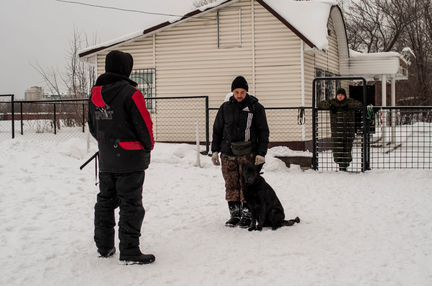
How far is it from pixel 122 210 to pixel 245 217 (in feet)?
6.64

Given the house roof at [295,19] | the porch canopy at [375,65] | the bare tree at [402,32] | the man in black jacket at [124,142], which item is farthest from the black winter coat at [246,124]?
the bare tree at [402,32]

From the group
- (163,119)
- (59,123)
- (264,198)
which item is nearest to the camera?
(264,198)

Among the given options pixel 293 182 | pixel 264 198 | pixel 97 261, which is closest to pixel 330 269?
pixel 264 198

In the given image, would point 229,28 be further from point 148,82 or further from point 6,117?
point 6,117

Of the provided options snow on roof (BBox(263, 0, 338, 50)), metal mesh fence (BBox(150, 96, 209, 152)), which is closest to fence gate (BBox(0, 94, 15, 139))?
metal mesh fence (BBox(150, 96, 209, 152))

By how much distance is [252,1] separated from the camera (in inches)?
607

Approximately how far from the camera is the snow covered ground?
451 cm

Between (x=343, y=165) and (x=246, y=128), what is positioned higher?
(x=246, y=128)

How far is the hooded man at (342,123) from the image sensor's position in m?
10.8

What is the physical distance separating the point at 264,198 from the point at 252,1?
10438 millimetres

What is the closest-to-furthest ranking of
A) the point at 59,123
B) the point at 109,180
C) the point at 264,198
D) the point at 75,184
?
the point at 109,180 < the point at 264,198 < the point at 75,184 < the point at 59,123

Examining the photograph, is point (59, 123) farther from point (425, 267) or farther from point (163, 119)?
point (425, 267)

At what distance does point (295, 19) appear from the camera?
49.3 ft

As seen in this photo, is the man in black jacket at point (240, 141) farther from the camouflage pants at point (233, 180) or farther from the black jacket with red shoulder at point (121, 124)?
the black jacket with red shoulder at point (121, 124)
